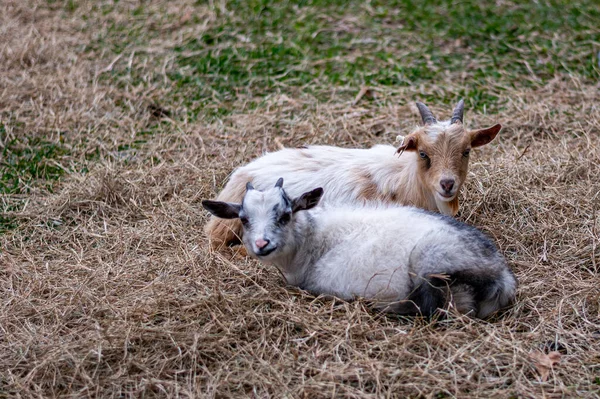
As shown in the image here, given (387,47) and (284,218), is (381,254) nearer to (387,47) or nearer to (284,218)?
(284,218)

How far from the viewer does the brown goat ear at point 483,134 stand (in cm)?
580

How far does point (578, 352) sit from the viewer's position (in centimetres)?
455

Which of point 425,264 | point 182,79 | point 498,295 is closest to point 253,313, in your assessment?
point 425,264

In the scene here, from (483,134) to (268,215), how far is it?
74.1 inches

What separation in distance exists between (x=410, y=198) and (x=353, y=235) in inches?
35.2

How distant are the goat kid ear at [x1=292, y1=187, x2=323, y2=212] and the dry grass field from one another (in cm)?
59

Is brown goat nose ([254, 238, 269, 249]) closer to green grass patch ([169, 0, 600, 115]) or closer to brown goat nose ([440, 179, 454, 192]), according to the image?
brown goat nose ([440, 179, 454, 192])

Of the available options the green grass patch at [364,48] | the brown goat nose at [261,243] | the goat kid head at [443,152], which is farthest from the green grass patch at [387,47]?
the brown goat nose at [261,243]

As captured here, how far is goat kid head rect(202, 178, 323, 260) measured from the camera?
4.98 m

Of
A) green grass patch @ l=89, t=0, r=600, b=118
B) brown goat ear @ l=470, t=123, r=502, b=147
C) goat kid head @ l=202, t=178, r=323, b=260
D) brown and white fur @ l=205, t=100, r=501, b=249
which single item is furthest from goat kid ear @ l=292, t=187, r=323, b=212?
green grass patch @ l=89, t=0, r=600, b=118

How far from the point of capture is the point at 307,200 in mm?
5191

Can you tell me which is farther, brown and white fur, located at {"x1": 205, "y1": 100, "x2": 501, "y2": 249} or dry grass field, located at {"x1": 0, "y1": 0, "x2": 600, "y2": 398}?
brown and white fur, located at {"x1": 205, "y1": 100, "x2": 501, "y2": 249}

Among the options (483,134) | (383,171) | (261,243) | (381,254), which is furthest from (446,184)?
(261,243)

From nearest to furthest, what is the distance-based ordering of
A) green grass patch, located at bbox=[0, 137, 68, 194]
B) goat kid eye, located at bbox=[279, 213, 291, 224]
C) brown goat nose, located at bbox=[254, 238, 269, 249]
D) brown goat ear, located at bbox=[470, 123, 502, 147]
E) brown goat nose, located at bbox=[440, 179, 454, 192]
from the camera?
brown goat nose, located at bbox=[254, 238, 269, 249]
goat kid eye, located at bbox=[279, 213, 291, 224]
brown goat nose, located at bbox=[440, 179, 454, 192]
brown goat ear, located at bbox=[470, 123, 502, 147]
green grass patch, located at bbox=[0, 137, 68, 194]
